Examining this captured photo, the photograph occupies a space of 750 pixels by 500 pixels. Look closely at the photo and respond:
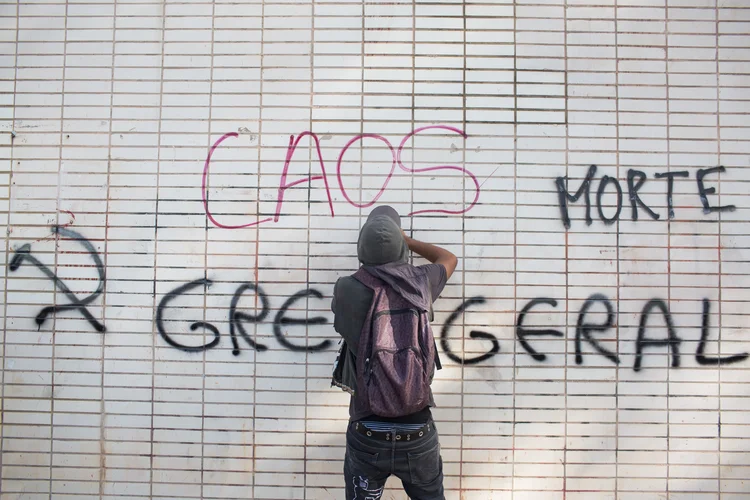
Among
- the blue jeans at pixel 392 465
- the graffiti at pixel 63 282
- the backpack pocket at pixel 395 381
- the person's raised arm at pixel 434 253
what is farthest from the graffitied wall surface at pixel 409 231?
the backpack pocket at pixel 395 381

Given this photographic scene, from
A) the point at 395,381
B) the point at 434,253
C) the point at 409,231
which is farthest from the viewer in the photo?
the point at 409,231

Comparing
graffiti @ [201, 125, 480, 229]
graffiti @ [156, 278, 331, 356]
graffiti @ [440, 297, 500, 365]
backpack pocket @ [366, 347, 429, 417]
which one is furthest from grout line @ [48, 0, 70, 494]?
graffiti @ [440, 297, 500, 365]

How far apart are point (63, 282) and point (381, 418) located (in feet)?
7.68

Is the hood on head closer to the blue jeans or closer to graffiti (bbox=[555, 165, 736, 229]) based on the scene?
the blue jeans

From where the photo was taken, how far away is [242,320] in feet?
10.2

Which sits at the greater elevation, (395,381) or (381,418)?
(395,381)

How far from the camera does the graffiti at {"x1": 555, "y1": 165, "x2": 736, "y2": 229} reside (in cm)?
311

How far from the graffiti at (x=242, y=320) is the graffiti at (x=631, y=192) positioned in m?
1.73

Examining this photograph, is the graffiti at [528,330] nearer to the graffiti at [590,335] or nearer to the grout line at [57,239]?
the graffiti at [590,335]

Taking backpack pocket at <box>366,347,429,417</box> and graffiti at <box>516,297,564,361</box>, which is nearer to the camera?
backpack pocket at <box>366,347,429,417</box>

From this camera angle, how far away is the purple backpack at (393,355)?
2.22 m

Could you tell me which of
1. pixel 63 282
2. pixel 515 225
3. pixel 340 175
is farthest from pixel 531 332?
pixel 63 282

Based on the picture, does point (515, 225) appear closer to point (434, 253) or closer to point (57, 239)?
point (434, 253)

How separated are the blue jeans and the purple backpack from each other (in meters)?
0.19
